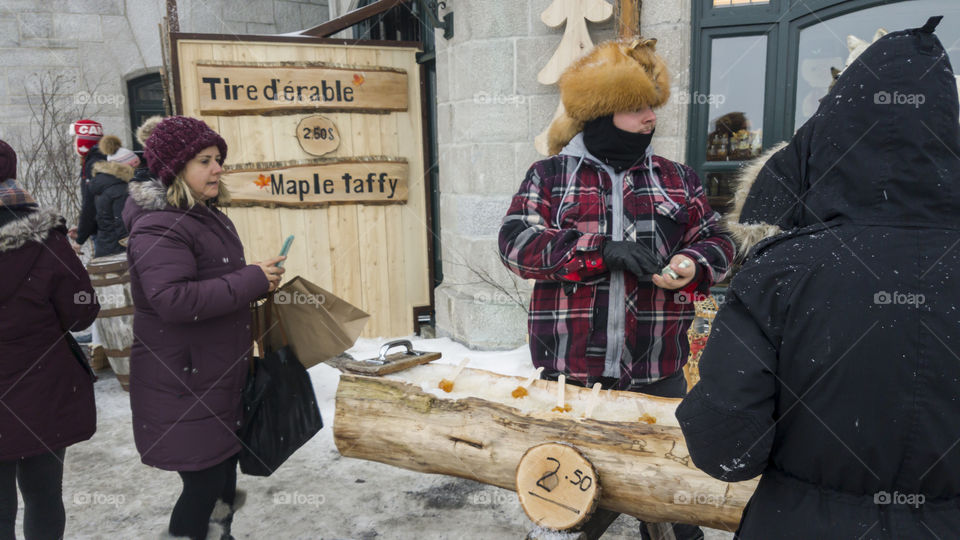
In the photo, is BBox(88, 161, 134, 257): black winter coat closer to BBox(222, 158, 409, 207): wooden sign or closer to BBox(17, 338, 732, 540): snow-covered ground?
BBox(222, 158, 409, 207): wooden sign

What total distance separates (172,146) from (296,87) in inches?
122

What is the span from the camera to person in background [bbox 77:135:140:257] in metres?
5.31

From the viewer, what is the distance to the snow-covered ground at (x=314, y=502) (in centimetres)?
305

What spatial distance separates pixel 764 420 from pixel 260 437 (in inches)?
75.4

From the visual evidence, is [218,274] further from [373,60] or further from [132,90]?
[132,90]

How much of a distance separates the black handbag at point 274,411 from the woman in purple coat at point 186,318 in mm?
62

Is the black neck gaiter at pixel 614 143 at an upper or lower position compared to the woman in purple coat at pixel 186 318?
upper

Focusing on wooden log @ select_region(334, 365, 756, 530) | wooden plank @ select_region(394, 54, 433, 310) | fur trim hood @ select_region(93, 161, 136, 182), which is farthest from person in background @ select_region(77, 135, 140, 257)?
wooden log @ select_region(334, 365, 756, 530)

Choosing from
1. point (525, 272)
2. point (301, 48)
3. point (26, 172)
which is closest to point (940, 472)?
point (525, 272)

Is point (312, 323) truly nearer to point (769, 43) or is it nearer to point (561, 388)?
point (561, 388)

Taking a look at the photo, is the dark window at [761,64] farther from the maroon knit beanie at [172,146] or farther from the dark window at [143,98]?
the dark window at [143,98]

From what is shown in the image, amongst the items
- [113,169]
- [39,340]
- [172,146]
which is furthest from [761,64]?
[113,169]

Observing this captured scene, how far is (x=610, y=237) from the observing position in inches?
87.7

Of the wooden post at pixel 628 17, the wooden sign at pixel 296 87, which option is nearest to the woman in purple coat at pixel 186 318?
the wooden post at pixel 628 17
